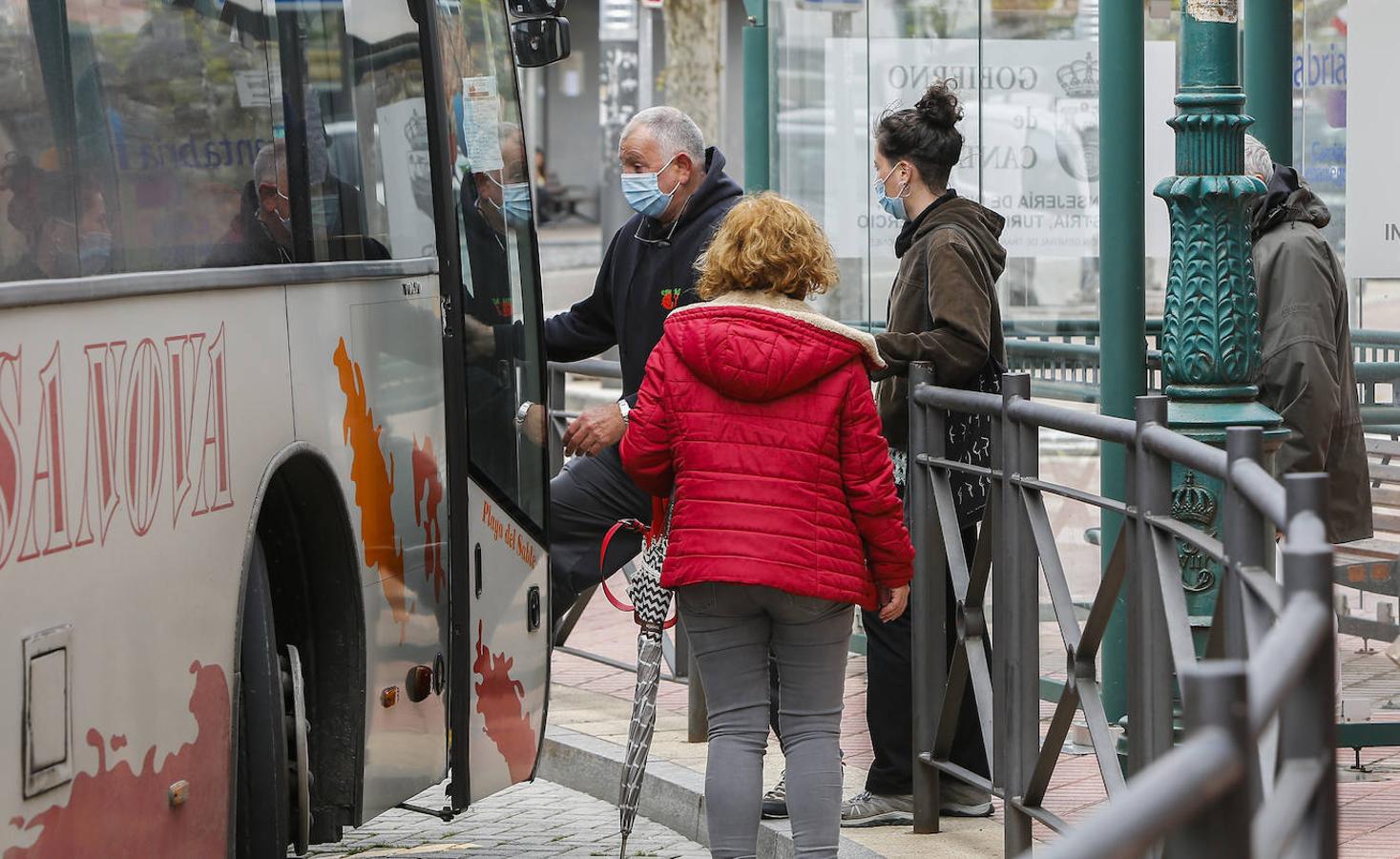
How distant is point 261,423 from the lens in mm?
4289

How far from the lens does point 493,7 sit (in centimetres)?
584

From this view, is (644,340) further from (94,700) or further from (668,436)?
(94,700)

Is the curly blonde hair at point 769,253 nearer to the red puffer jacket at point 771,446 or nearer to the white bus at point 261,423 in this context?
the red puffer jacket at point 771,446

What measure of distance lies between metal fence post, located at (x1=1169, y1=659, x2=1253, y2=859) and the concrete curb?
3442 millimetres

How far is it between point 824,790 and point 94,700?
178cm

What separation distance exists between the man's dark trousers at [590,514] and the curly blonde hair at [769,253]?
1.65m

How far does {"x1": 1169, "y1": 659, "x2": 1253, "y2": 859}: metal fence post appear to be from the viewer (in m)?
1.77

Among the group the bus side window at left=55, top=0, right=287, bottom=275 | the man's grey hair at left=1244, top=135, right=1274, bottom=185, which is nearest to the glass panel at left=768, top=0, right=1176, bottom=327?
the man's grey hair at left=1244, top=135, right=1274, bottom=185

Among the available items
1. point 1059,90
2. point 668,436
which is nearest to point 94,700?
point 668,436

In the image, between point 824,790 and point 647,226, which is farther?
point 647,226

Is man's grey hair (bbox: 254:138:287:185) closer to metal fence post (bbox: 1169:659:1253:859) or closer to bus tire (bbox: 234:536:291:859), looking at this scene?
bus tire (bbox: 234:536:291:859)

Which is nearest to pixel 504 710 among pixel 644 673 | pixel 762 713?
pixel 644 673

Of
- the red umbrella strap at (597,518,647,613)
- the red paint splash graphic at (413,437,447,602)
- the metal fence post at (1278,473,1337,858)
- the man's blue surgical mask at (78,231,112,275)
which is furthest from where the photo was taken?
the red umbrella strap at (597,518,647,613)

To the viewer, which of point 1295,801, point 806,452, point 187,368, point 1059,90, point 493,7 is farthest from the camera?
point 1059,90
